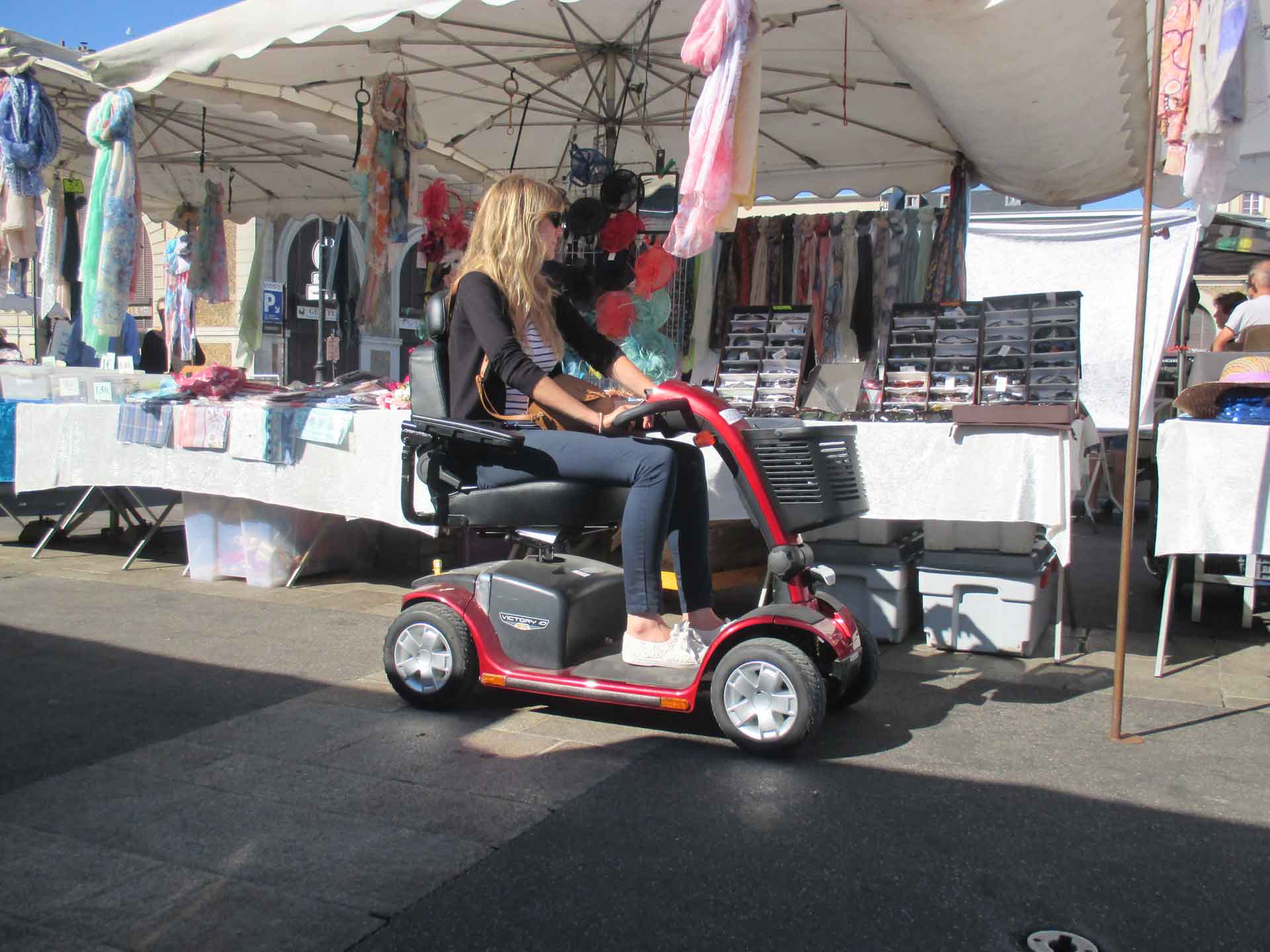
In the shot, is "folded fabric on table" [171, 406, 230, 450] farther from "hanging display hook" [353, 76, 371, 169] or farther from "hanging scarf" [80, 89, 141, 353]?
"hanging display hook" [353, 76, 371, 169]

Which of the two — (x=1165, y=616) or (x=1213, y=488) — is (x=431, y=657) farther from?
(x=1213, y=488)

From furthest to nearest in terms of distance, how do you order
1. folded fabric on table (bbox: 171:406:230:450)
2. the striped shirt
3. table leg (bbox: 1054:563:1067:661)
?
folded fabric on table (bbox: 171:406:230:450) → table leg (bbox: 1054:563:1067:661) → the striped shirt

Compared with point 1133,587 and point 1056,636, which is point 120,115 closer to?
point 1056,636

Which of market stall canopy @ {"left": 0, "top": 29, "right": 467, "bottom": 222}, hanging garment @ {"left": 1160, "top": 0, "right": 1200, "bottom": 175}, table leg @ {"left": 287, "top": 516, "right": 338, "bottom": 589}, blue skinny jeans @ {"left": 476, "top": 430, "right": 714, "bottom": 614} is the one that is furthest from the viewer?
market stall canopy @ {"left": 0, "top": 29, "right": 467, "bottom": 222}

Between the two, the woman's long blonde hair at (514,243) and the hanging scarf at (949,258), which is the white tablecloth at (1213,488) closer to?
the woman's long blonde hair at (514,243)

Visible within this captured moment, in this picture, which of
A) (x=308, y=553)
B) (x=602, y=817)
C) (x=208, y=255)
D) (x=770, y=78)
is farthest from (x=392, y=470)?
(x=208, y=255)

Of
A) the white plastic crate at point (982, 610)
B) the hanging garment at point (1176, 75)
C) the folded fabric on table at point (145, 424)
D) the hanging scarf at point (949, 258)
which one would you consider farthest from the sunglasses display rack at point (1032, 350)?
the folded fabric on table at point (145, 424)

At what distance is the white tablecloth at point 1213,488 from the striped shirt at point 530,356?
2.54 m

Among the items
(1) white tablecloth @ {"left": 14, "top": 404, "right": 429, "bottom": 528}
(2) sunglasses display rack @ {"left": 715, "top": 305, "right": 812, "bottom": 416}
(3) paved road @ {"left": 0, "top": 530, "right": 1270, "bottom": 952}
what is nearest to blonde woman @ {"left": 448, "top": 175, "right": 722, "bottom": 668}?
Result: (3) paved road @ {"left": 0, "top": 530, "right": 1270, "bottom": 952}

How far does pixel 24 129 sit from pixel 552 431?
6.02 m

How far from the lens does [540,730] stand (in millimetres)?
3451

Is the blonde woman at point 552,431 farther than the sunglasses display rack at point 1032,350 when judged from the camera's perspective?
No

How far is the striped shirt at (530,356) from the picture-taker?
3.56 m

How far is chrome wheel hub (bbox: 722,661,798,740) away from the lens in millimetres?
3094
